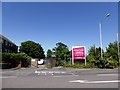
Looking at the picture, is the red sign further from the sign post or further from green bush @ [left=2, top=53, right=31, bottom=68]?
green bush @ [left=2, top=53, right=31, bottom=68]

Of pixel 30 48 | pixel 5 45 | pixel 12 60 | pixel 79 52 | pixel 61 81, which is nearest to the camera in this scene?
pixel 61 81

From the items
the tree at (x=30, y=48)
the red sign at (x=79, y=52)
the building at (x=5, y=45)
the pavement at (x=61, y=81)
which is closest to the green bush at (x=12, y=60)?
the red sign at (x=79, y=52)

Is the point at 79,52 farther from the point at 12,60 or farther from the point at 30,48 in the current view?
the point at 30,48

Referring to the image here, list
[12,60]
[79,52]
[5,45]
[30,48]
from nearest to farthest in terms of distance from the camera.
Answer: [79,52] → [12,60] → [5,45] → [30,48]

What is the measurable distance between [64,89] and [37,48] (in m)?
69.4

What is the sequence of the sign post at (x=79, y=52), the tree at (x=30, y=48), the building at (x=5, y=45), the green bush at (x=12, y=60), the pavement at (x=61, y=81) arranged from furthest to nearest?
the tree at (x=30, y=48), the building at (x=5, y=45), the sign post at (x=79, y=52), the green bush at (x=12, y=60), the pavement at (x=61, y=81)

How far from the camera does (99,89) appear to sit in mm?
7895

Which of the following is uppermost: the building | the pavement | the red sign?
the building

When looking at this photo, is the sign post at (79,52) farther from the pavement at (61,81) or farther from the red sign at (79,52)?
the pavement at (61,81)

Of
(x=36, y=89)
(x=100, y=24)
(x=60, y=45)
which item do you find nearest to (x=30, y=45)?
(x=60, y=45)

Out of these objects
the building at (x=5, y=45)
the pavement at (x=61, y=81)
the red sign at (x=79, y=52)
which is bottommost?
the pavement at (x=61, y=81)

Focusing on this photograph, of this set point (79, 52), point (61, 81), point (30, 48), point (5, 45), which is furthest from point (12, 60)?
point (30, 48)

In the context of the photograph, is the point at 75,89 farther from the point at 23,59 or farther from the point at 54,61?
the point at 23,59

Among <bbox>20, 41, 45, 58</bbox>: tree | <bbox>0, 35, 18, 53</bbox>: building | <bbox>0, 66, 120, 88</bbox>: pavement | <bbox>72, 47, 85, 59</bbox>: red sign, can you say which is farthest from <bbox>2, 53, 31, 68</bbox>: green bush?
<bbox>20, 41, 45, 58</bbox>: tree
